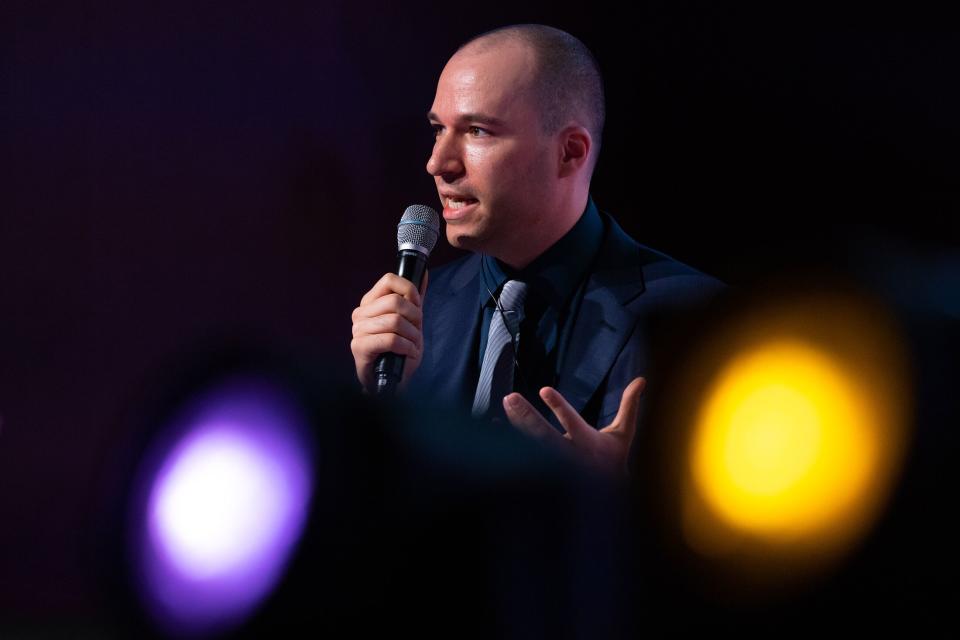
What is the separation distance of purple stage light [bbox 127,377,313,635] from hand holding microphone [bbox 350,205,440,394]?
0.62 meters

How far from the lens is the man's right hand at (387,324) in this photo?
1.13 meters

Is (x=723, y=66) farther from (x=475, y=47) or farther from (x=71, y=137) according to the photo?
(x=71, y=137)

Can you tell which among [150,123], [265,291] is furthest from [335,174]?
[150,123]

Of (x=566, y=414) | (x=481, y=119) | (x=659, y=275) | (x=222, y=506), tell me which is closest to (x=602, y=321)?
(x=659, y=275)

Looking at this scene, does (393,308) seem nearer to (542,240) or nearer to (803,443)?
(542,240)

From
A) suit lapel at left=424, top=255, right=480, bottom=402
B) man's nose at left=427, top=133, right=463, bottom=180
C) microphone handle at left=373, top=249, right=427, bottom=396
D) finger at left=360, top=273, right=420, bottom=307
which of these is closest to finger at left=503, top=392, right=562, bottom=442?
microphone handle at left=373, top=249, right=427, bottom=396

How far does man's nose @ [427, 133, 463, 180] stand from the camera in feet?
4.45

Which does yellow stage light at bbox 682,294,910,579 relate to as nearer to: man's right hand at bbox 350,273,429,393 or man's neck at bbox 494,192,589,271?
man's right hand at bbox 350,273,429,393

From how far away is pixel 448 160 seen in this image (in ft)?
4.45

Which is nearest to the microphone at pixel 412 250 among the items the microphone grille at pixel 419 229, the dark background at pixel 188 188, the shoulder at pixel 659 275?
the microphone grille at pixel 419 229

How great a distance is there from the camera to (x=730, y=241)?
60.2 inches

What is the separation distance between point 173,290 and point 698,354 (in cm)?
140

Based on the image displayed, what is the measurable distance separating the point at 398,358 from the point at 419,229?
0.63 ft

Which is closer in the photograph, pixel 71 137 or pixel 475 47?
pixel 475 47
